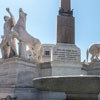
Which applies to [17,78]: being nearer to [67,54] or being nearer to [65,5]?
[67,54]

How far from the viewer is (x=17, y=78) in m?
14.7

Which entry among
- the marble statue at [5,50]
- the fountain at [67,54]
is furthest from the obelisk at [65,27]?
the marble statue at [5,50]

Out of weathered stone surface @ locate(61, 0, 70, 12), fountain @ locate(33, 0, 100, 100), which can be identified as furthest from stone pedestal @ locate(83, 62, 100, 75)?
weathered stone surface @ locate(61, 0, 70, 12)

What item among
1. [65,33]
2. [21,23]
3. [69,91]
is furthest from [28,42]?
[69,91]

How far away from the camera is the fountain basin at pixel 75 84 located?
6.56 metres

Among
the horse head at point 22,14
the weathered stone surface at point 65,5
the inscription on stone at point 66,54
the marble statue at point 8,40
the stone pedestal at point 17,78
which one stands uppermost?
the weathered stone surface at point 65,5

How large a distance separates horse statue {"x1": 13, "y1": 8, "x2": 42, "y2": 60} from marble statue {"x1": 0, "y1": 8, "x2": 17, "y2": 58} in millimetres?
308

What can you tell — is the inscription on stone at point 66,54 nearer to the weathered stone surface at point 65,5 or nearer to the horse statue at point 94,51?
the horse statue at point 94,51

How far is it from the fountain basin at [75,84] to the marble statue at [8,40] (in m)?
8.78

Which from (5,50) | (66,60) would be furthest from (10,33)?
(66,60)

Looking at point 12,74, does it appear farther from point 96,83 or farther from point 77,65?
point 96,83

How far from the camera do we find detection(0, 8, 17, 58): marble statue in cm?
1577

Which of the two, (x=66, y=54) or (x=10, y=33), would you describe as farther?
(x=66, y=54)

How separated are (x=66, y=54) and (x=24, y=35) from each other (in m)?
2.36
